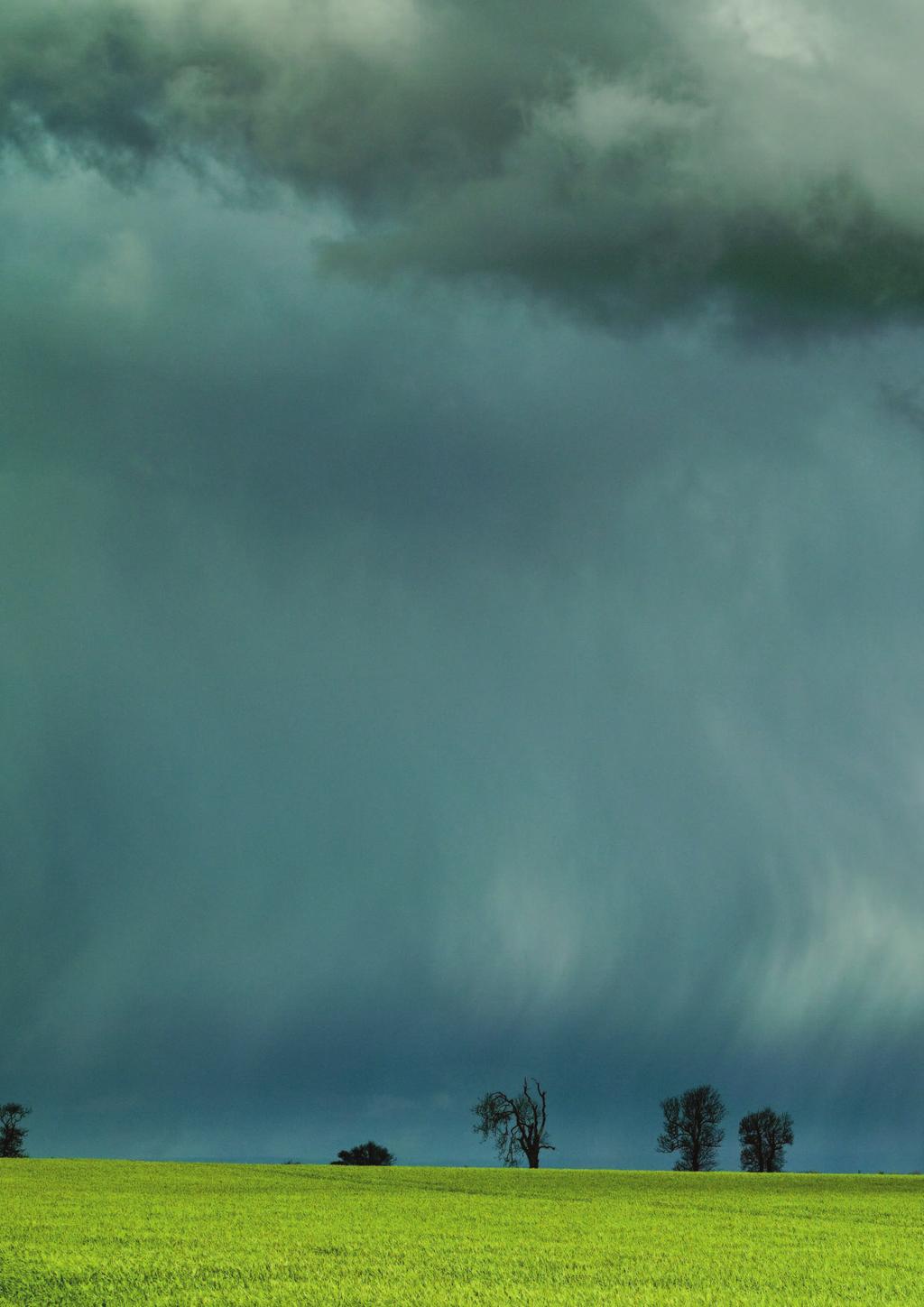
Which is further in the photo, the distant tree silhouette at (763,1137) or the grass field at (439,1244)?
the distant tree silhouette at (763,1137)

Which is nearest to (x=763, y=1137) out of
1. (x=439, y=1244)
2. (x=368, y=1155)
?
(x=368, y=1155)

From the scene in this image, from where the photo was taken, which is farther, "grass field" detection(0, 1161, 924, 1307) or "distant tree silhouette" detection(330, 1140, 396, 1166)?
"distant tree silhouette" detection(330, 1140, 396, 1166)

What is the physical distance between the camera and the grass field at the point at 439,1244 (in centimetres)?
1777

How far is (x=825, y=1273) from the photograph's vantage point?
21844 mm

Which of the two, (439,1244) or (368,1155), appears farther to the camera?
(368,1155)

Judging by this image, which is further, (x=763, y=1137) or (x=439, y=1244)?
(x=763, y=1137)

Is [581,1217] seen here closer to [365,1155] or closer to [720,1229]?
[720,1229]

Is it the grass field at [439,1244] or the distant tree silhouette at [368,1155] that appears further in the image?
the distant tree silhouette at [368,1155]

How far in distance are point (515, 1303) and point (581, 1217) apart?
21646 millimetres

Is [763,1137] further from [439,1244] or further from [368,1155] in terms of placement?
[439,1244]

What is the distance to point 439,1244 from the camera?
26094 millimetres

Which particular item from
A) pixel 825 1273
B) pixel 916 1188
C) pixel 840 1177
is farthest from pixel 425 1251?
pixel 840 1177

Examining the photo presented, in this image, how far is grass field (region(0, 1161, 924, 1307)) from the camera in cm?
1777

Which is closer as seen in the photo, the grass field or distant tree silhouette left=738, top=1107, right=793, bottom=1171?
the grass field
